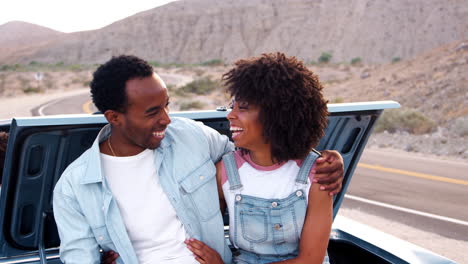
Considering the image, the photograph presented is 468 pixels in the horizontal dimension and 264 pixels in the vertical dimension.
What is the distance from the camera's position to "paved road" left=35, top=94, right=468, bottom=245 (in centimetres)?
652

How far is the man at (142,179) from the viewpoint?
6.98ft

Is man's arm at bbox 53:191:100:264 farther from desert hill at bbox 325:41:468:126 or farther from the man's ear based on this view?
desert hill at bbox 325:41:468:126

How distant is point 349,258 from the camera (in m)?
2.74

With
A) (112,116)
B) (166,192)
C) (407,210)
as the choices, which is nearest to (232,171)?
(166,192)

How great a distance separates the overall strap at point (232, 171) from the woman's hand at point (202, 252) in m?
0.28

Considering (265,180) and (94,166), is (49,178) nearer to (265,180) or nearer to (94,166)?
(94,166)

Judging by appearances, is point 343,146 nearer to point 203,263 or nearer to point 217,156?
point 217,156

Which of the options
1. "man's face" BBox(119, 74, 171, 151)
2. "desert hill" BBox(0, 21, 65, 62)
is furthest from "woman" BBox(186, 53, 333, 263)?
"desert hill" BBox(0, 21, 65, 62)

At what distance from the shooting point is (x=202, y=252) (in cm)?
223

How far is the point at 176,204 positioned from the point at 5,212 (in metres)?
0.71

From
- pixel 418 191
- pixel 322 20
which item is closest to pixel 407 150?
pixel 418 191

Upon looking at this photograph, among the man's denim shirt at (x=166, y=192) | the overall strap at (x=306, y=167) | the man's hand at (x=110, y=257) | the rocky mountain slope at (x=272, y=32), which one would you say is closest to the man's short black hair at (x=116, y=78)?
the man's denim shirt at (x=166, y=192)

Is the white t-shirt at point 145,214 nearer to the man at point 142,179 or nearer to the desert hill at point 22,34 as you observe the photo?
the man at point 142,179

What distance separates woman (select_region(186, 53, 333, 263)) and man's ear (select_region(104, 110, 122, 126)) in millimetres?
494
